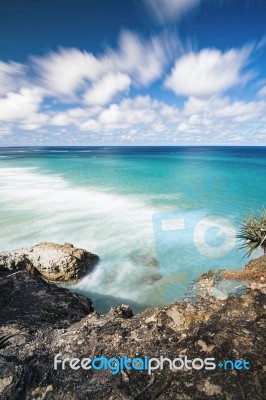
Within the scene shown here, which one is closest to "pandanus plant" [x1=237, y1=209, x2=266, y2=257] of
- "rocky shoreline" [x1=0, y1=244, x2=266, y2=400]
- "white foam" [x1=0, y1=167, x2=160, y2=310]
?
"rocky shoreline" [x1=0, y1=244, x2=266, y2=400]

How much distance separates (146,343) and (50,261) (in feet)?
26.7

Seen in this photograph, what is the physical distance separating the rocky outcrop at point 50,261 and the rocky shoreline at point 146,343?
4.22m

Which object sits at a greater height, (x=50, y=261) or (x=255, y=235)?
(x=255, y=235)

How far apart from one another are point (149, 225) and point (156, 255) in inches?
230

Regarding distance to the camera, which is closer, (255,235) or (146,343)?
(146,343)

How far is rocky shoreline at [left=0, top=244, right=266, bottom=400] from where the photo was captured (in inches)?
145

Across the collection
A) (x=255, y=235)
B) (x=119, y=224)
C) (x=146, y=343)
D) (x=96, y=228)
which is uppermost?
(x=146, y=343)

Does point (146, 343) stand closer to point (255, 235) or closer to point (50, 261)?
point (255, 235)

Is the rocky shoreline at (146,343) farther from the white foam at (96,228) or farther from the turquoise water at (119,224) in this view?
the white foam at (96,228)

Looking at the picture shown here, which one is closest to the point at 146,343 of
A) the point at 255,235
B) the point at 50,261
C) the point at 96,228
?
the point at 255,235

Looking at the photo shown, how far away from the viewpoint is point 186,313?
5227mm

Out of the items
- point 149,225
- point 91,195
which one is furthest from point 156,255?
point 91,195

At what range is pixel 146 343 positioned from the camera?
15.0 feet

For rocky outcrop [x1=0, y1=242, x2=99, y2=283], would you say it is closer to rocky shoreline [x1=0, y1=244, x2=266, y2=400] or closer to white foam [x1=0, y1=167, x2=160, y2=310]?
white foam [x1=0, y1=167, x2=160, y2=310]
